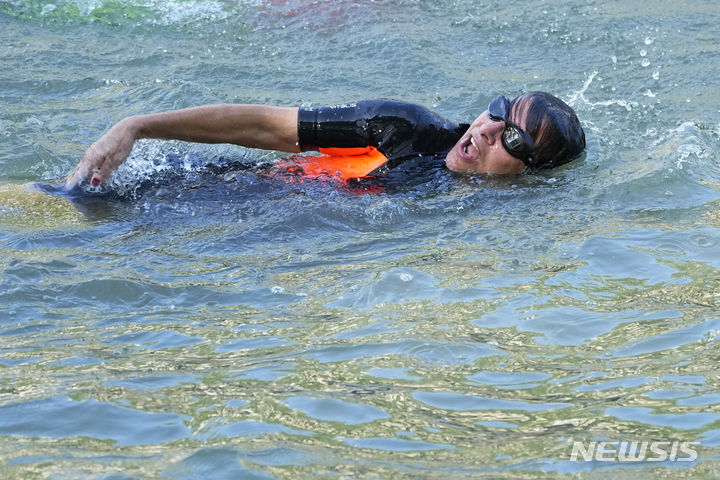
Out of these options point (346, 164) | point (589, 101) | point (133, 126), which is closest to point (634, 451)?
point (346, 164)

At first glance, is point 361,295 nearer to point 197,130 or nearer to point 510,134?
point 197,130

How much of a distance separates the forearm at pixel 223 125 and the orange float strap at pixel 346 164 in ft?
0.79

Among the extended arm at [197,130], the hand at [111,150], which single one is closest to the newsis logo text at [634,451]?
the extended arm at [197,130]

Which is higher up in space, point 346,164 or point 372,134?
point 372,134

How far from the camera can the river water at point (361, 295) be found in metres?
2.54

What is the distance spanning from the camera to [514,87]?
22.3 feet

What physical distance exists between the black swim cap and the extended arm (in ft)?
3.83

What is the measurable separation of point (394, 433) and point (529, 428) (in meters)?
0.38

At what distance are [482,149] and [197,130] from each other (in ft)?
4.64

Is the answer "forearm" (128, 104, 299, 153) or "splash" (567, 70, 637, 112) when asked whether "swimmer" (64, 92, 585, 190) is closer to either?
"forearm" (128, 104, 299, 153)

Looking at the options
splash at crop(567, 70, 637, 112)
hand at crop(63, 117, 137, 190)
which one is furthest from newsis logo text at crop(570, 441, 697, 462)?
splash at crop(567, 70, 637, 112)

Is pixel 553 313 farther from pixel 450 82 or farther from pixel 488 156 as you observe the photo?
pixel 450 82

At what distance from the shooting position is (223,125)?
4.41m

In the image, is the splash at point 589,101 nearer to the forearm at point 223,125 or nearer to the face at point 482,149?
the face at point 482,149
